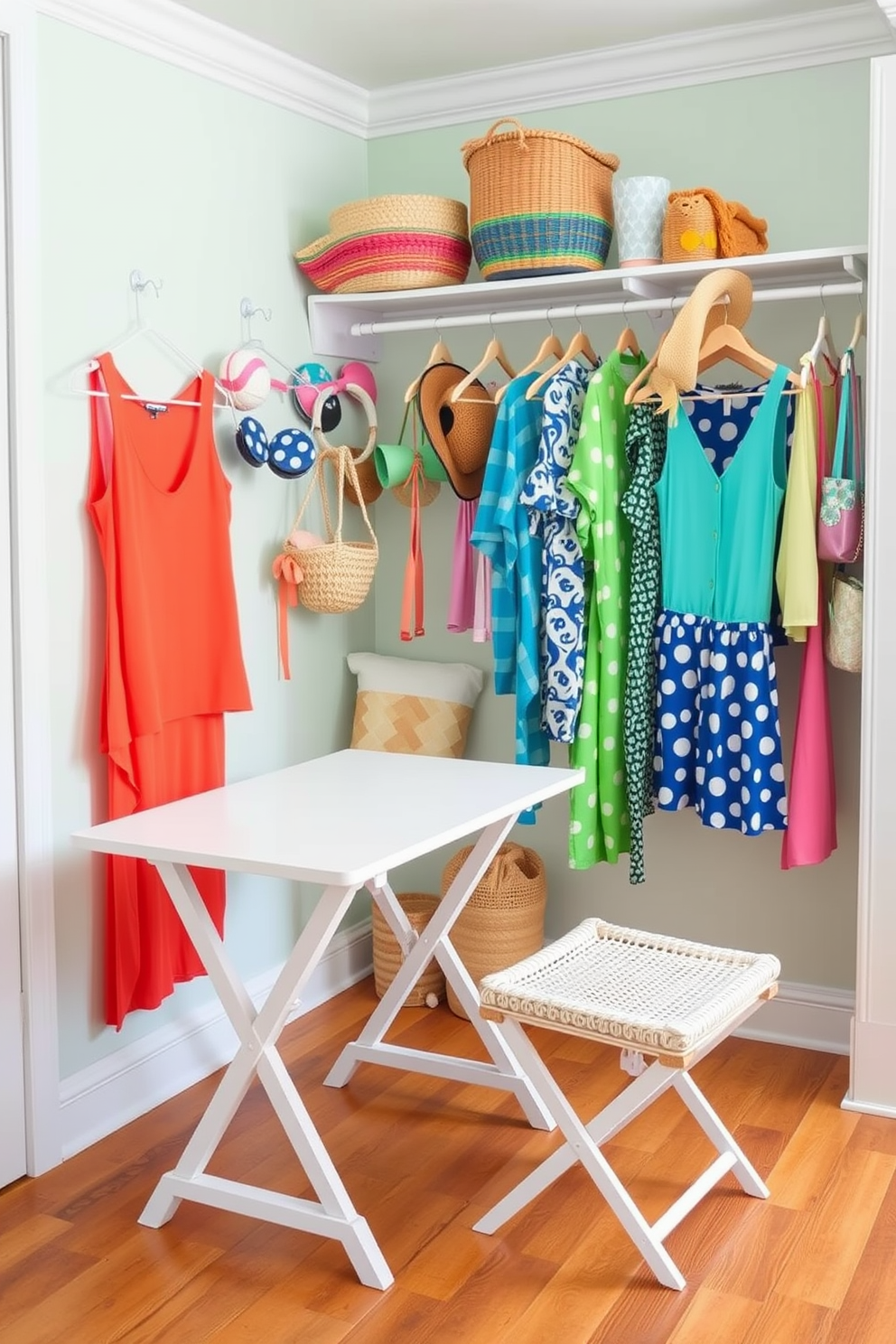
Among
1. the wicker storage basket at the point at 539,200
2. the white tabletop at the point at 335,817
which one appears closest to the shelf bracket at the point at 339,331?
the wicker storage basket at the point at 539,200

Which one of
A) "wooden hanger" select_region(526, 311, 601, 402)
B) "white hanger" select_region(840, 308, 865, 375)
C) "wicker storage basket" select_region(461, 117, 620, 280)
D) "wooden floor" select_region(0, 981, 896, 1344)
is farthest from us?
"wooden hanger" select_region(526, 311, 601, 402)

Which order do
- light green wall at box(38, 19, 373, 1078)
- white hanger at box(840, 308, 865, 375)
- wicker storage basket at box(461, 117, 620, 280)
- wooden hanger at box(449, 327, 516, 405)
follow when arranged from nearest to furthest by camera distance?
light green wall at box(38, 19, 373, 1078), white hanger at box(840, 308, 865, 375), wicker storage basket at box(461, 117, 620, 280), wooden hanger at box(449, 327, 516, 405)

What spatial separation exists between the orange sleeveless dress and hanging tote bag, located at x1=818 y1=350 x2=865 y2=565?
4.33 ft

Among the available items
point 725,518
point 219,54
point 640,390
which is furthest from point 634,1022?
point 219,54

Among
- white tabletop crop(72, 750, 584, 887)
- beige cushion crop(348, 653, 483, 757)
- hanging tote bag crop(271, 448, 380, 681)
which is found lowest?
white tabletop crop(72, 750, 584, 887)

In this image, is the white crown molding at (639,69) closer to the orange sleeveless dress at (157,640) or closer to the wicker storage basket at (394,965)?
the orange sleeveless dress at (157,640)

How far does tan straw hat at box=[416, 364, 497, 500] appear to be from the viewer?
10.9 feet

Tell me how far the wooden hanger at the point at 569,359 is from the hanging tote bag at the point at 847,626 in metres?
0.81

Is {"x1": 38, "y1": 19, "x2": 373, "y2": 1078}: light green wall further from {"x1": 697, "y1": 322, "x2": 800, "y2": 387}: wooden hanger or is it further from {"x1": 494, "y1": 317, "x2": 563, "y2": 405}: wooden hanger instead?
{"x1": 697, "y1": 322, "x2": 800, "y2": 387}: wooden hanger

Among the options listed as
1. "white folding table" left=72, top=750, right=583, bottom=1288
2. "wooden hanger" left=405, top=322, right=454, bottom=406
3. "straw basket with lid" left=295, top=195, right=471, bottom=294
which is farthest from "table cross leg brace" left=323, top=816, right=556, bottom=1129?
"straw basket with lid" left=295, top=195, right=471, bottom=294

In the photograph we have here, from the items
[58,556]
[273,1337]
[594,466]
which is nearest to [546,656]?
[594,466]

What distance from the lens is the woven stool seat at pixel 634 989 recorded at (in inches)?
86.1

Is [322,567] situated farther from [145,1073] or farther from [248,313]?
[145,1073]

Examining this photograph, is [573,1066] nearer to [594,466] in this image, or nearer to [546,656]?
[546,656]
